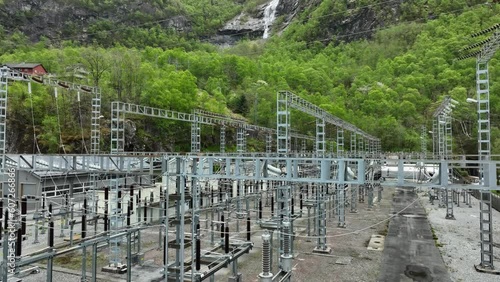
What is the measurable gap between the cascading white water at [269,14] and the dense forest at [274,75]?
1846 centimetres

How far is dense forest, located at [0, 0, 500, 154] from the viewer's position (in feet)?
140

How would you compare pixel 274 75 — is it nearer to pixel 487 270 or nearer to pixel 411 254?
pixel 411 254

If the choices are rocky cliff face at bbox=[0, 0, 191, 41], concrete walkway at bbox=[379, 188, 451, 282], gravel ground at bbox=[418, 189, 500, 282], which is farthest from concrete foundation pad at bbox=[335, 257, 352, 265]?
rocky cliff face at bbox=[0, 0, 191, 41]

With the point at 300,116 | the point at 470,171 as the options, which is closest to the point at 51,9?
the point at 300,116

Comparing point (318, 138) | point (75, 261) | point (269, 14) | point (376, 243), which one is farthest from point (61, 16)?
point (376, 243)

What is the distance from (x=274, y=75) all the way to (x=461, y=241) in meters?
55.6

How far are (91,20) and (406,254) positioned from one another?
368ft

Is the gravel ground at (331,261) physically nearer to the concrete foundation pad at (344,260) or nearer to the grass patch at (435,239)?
the concrete foundation pad at (344,260)

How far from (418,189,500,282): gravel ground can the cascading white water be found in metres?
118

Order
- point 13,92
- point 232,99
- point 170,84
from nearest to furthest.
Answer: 1. point 13,92
2. point 170,84
3. point 232,99

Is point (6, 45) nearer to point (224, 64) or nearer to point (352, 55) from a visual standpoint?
point (224, 64)

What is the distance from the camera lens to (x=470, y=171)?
165 feet

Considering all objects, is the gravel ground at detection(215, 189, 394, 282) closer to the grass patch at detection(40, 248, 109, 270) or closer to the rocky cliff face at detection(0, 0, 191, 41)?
the grass patch at detection(40, 248, 109, 270)

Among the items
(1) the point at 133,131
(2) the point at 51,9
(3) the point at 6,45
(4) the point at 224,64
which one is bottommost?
(1) the point at 133,131
